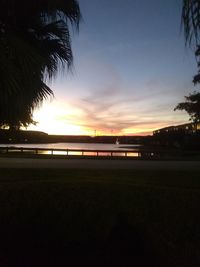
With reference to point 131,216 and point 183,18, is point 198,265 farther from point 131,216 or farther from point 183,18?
point 183,18

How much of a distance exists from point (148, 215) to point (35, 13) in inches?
190

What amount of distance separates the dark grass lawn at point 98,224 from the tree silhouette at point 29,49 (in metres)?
2.01

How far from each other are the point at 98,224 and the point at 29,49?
3.54 meters

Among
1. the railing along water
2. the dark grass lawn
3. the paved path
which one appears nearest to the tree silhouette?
the dark grass lawn

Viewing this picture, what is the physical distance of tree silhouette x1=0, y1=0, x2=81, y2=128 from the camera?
756 cm

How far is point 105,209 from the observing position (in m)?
8.07

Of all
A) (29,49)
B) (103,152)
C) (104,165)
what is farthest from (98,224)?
(103,152)

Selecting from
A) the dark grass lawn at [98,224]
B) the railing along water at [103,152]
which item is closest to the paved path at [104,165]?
the dark grass lawn at [98,224]

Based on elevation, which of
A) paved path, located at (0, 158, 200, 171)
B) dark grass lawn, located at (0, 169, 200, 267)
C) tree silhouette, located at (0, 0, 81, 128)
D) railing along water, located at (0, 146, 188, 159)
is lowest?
dark grass lawn, located at (0, 169, 200, 267)

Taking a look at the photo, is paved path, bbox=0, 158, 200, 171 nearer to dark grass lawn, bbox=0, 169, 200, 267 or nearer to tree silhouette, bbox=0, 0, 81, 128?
dark grass lawn, bbox=0, 169, 200, 267

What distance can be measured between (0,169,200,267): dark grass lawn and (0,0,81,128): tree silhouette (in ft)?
6.60

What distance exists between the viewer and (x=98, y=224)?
24.3ft

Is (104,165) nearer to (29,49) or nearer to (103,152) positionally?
(29,49)

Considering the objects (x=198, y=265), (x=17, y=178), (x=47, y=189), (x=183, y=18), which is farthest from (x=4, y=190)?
(x=183, y=18)
